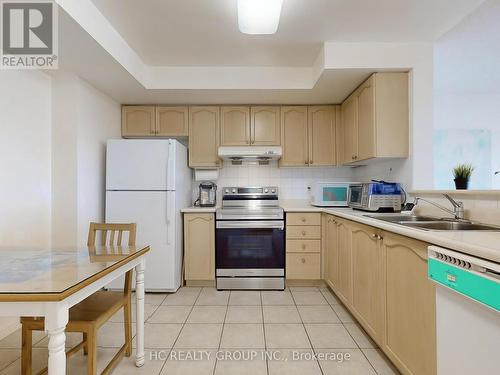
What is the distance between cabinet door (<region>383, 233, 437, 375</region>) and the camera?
4.09 ft

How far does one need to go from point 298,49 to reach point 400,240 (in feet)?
6.43

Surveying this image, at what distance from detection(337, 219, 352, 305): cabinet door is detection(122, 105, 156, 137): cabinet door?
8.21ft

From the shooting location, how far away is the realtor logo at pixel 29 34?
172 centimetres

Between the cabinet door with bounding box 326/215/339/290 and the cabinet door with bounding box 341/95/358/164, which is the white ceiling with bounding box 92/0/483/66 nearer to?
the cabinet door with bounding box 341/95/358/164

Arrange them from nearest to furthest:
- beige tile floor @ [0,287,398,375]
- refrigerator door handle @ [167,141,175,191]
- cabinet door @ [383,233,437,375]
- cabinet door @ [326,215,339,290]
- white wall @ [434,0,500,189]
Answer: cabinet door @ [383,233,437,375] < beige tile floor @ [0,287,398,375] < white wall @ [434,0,500,189] < cabinet door @ [326,215,339,290] < refrigerator door handle @ [167,141,175,191]

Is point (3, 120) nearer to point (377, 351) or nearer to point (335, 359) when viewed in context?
point (335, 359)

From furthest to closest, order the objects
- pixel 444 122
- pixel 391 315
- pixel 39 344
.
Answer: pixel 444 122 → pixel 39 344 → pixel 391 315

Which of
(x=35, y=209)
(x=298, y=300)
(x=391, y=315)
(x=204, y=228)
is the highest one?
(x=35, y=209)

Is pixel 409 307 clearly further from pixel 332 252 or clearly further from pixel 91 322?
pixel 91 322

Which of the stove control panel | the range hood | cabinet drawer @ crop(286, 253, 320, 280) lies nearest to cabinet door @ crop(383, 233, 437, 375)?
cabinet drawer @ crop(286, 253, 320, 280)

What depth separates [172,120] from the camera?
3.46 m

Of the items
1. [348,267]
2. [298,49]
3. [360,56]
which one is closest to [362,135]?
[360,56]

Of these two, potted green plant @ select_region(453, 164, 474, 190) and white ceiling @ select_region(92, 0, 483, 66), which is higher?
white ceiling @ select_region(92, 0, 483, 66)

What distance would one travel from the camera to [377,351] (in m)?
1.87
